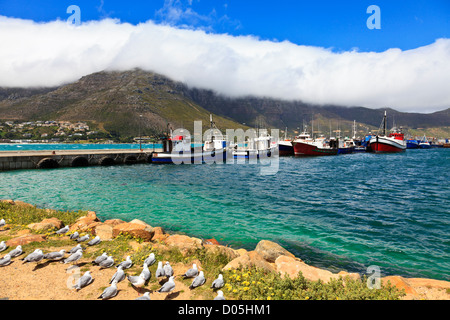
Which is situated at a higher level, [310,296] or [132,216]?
[310,296]

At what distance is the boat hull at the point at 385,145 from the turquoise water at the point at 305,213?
82.0m

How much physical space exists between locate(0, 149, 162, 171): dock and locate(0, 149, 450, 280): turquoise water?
16620mm

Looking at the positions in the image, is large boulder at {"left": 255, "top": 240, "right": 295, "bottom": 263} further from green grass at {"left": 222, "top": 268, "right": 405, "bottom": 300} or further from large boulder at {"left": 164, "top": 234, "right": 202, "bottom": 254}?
green grass at {"left": 222, "top": 268, "right": 405, "bottom": 300}

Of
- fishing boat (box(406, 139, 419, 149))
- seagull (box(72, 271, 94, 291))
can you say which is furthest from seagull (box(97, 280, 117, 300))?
fishing boat (box(406, 139, 419, 149))

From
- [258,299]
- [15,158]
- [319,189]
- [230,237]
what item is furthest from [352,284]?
[15,158]

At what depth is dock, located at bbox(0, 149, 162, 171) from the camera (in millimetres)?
45531

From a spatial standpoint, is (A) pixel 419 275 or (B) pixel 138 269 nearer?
(B) pixel 138 269

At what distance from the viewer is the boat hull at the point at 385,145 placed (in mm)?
102488

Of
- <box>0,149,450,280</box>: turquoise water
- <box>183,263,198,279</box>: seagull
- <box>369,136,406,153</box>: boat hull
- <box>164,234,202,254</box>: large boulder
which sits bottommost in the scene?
<box>0,149,450,280</box>: turquoise water

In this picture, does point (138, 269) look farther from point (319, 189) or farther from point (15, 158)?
point (15, 158)

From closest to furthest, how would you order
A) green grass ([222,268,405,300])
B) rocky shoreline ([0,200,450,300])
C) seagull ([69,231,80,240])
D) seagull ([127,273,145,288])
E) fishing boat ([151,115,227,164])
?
green grass ([222,268,405,300]) < seagull ([127,273,145,288]) < rocky shoreline ([0,200,450,300]) < seagull ([69,231,80,240]) < fishing boat ([151,115,227,164])

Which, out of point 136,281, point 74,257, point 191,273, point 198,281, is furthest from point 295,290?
point 74,257

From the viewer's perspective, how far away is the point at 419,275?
1022 centimetres

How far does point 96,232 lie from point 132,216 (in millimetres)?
7438
